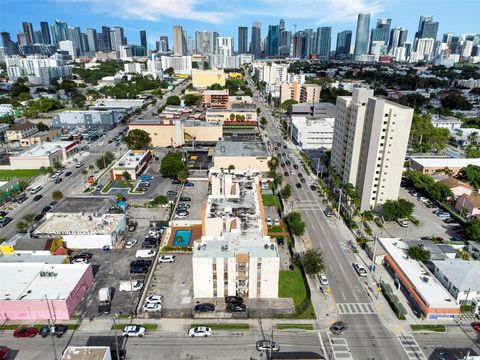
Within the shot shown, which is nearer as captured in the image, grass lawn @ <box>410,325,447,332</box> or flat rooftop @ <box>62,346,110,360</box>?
flat rooftop @ <box>62,346,110,360</box>

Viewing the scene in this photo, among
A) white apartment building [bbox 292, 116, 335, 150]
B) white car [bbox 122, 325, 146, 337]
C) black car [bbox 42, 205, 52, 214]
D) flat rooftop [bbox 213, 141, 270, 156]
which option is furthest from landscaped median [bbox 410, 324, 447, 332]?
white apartment building [bbox 292, 116, 335, 150]

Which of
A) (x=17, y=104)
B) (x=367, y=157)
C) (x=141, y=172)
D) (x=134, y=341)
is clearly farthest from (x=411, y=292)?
(x=17, y=104)

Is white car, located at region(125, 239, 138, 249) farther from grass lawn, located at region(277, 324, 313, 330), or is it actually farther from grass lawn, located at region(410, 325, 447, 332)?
grass lawn, located at region(410, 325, 447, 332)

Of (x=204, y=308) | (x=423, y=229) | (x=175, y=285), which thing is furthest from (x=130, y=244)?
(x=423, y=229)

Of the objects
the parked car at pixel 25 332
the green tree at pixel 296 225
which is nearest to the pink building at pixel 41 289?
the parked car at pixel 25 332

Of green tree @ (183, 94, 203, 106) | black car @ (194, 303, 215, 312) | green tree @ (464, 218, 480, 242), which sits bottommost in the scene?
black car @ (194, 303, 215, 312)

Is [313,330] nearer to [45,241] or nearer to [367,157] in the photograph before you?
[367,157]
